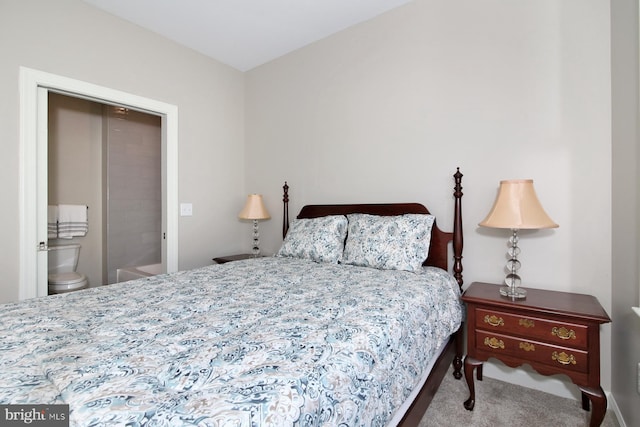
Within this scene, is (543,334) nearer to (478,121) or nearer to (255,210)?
(478,121)

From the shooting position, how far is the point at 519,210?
1.71 m

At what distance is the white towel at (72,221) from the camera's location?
335 centimetres

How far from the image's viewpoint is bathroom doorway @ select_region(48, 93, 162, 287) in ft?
11.5

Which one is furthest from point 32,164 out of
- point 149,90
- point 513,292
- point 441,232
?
point 513,292

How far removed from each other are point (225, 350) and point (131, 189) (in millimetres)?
3769

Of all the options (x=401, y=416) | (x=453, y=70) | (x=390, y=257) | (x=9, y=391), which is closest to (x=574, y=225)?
(x=390, y=257)

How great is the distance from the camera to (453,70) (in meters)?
2.23

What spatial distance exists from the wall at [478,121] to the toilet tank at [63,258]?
2.56 metres

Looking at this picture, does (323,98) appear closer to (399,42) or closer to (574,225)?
(399,42)

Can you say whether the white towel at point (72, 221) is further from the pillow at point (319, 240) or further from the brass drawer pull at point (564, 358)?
the brass drawer pull at point (564, 358)

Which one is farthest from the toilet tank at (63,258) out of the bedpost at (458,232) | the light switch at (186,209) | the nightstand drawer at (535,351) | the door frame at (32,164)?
the nightstand drawer at (535,351)

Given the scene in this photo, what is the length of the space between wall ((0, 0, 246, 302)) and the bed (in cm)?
120

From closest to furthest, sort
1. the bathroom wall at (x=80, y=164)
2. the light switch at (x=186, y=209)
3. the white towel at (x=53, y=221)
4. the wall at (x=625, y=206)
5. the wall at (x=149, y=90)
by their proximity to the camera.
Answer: the wall at (x=625, y=206) → the wall at (x=149, y=90) → the light switch at (x=186, y=209) → the white towel at (x=53, y=221) → the bathroom wall at (x=80, y=164)

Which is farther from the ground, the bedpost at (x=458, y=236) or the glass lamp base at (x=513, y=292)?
the bedpost at (x=458, y=236)
